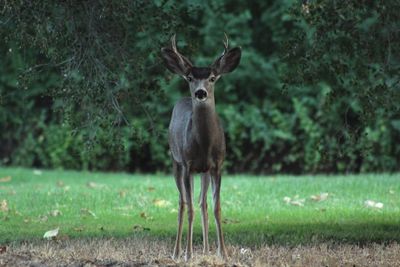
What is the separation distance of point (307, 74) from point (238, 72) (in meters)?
9.47

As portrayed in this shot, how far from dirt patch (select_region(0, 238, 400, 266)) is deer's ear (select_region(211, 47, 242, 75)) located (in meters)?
1.73

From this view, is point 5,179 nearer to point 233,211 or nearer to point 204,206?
point 233,211

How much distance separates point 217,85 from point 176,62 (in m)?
10.6

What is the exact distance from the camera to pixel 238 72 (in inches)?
746

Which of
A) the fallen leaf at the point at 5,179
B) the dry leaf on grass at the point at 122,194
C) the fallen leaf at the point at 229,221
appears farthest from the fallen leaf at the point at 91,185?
the fallen leaf at the point at 229,221

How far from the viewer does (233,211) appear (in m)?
12.0

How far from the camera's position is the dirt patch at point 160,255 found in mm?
7586

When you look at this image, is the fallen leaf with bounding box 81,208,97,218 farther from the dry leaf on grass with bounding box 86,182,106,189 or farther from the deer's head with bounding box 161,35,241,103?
the deer's head with bounding box 161,35,241,103

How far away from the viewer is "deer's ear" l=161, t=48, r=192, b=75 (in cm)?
838

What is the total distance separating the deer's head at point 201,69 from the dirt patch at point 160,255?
4.79 feet

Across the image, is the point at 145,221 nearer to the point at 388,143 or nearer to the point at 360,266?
the point at 360,266

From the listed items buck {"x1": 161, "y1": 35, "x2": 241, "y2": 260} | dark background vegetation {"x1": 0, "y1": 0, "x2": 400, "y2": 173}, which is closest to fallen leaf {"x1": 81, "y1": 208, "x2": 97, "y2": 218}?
dark background vegetation {"x1": 0, "y1": 0, "x2": 400, "y2": 173}

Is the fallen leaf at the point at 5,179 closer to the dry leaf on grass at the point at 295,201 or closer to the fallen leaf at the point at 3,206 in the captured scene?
the fallen leaf at the point at 3,206

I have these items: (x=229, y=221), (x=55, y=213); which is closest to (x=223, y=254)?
(x=229, y=221)
